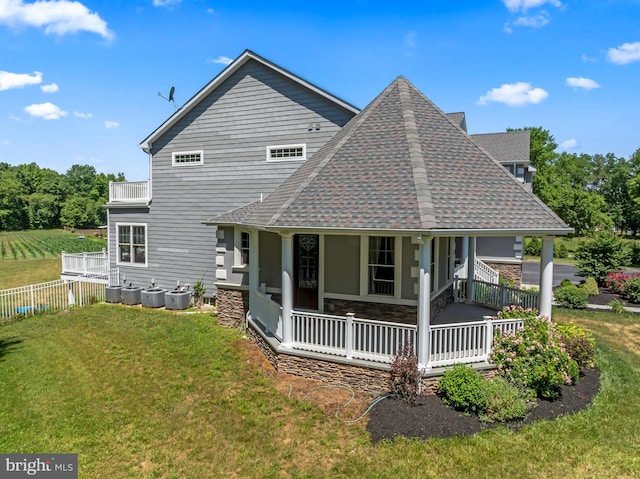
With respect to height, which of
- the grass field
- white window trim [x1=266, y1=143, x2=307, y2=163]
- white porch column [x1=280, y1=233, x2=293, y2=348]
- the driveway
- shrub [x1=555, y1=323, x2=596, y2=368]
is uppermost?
white window trim [x1=266, y1=143, x2=307, y2=163]

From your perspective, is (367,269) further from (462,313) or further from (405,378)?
(462,313)

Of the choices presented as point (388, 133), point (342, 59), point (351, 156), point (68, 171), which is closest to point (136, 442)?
point (351, 156)

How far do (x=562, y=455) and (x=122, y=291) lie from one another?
1612 cm

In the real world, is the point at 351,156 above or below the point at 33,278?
above

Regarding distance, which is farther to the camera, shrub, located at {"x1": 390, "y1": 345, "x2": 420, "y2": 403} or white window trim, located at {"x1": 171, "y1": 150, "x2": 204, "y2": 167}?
white window trim, located at {"x1": 171, "y1": 150, "x2": 204, "y2": 167}

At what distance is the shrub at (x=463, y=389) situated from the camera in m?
6.79

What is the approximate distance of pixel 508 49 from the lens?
537 inches

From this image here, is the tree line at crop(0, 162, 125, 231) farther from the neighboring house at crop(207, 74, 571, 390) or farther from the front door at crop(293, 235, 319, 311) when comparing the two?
the neighboring house at crop(207, 74, 571, 390)

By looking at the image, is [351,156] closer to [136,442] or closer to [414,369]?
[414,369]

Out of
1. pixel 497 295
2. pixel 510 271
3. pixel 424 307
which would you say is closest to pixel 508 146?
pixel 510 271

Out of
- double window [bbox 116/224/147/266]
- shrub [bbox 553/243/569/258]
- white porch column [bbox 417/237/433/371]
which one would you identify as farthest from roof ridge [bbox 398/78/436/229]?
shrub [bbox 553/243/569/258]

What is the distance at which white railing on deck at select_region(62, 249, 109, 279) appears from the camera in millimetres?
17250

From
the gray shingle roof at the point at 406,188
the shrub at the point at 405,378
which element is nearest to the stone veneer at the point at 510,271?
the gray shingle roof at the point at 406,188

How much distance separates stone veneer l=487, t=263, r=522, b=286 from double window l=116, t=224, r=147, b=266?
57.3 feet
